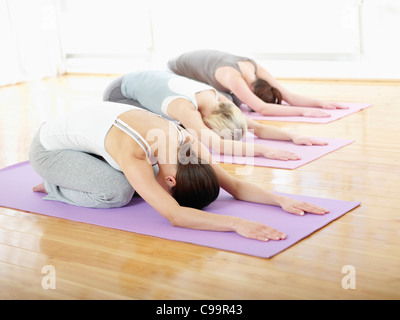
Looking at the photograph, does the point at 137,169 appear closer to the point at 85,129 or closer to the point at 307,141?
the point at 85,129

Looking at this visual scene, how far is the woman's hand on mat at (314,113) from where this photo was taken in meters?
4.29

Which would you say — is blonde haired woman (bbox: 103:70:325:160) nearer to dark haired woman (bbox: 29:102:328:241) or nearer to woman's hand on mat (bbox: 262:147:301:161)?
Result: woman's hand on mat (bbox: 262:147:301:161)

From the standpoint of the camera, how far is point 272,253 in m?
2.14

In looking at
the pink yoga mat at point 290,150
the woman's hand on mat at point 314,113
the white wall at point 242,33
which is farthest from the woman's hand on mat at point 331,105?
the white wall at point 242,33

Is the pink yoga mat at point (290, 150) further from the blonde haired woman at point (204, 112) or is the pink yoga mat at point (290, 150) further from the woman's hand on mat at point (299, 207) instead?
the woman's hand on mat at point (299, 207)

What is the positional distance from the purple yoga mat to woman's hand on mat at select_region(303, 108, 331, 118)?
1.68 metres

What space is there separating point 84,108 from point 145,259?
0.88m

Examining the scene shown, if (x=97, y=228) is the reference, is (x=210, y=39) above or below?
above

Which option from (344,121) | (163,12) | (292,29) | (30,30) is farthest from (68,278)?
(30,30)

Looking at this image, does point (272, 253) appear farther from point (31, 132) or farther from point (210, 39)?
point (210, 39)

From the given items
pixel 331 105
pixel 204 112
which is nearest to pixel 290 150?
pixel 204 112

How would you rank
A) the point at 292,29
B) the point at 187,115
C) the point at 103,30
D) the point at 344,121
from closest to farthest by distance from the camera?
the point at 187,115 → the point at 344,121 → the point at 292,29 → the point at 103,30

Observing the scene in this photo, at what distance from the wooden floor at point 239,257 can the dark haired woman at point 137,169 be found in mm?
161

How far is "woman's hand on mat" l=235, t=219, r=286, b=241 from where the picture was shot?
226 centimetres
